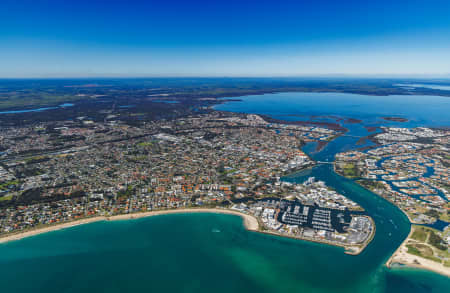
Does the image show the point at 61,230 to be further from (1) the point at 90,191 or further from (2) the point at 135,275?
(2) the point at 135,275

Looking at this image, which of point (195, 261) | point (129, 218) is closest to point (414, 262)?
point (195, 261)

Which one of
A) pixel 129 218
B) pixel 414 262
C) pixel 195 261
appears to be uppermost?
pixel 129 218

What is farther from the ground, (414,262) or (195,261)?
(414,262)

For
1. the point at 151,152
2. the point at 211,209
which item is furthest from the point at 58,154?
the point at 211,209

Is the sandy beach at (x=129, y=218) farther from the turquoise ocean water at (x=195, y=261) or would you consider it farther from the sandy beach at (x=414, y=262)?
the sandy beach at (x=414, y=262)

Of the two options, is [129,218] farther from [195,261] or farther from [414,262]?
[414,262]

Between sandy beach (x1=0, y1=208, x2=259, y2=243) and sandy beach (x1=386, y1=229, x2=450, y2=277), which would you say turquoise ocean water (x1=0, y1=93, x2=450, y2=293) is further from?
sandy beach (x1=0, y1=208, x2=259, y2=243)

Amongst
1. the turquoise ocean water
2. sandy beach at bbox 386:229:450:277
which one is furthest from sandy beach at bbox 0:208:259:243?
sandy beach at bbox 386:229:450:277
